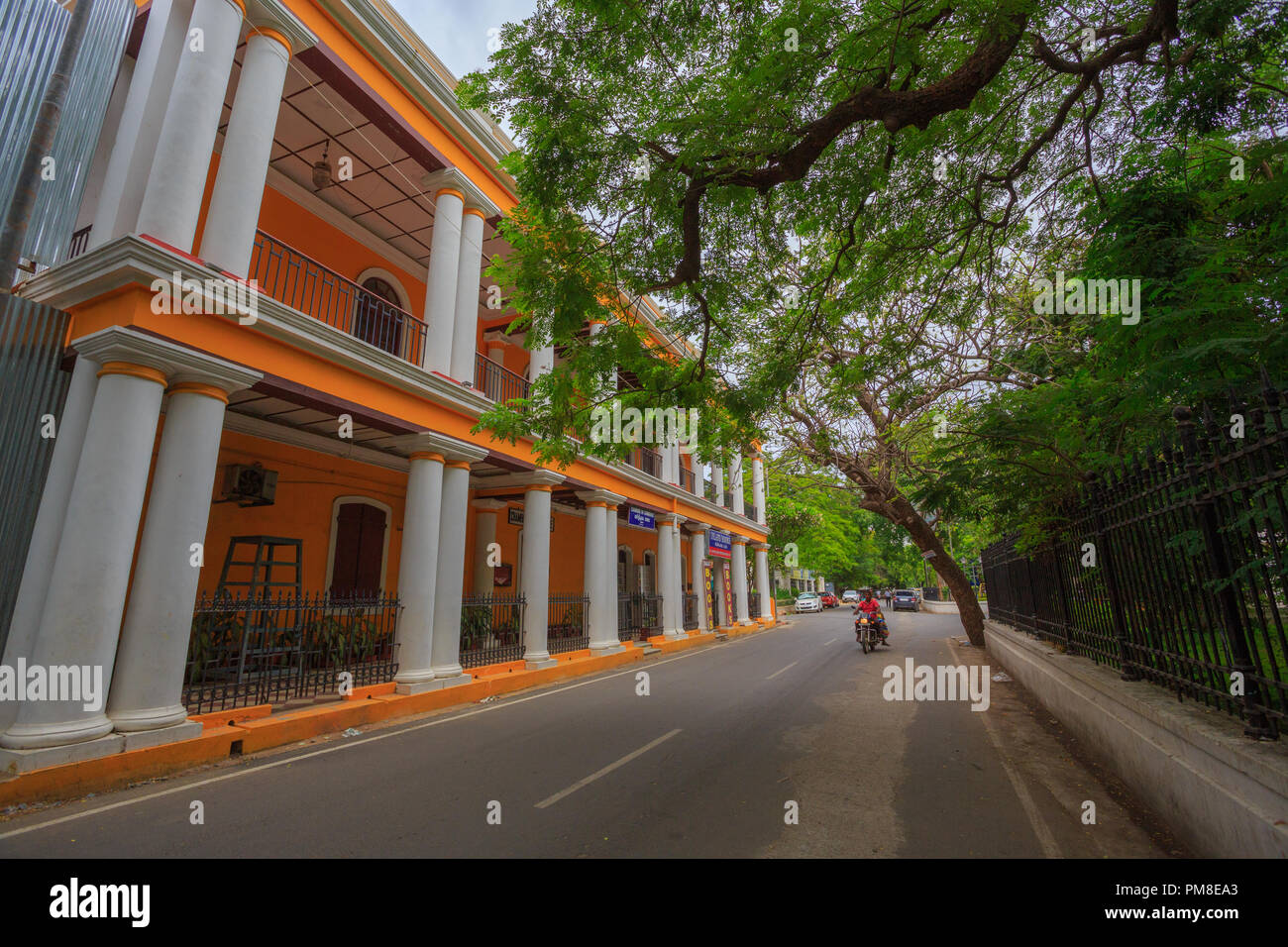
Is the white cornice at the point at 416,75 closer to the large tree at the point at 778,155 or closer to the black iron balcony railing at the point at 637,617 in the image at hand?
the large tree at the point at 778,155

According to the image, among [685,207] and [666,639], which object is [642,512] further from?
[685,207]

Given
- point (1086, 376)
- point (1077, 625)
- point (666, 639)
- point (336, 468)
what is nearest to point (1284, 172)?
point (1086, 376)

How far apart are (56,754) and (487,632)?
735 cm

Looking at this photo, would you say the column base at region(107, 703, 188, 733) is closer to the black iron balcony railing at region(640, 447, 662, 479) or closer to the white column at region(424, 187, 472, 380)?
the white column at region(424, 187, 472, 380)

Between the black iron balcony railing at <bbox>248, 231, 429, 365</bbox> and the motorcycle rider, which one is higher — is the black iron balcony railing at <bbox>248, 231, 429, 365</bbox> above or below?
above

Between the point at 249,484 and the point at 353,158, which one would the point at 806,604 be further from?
the point at 353,158

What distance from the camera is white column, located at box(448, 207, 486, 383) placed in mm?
10417

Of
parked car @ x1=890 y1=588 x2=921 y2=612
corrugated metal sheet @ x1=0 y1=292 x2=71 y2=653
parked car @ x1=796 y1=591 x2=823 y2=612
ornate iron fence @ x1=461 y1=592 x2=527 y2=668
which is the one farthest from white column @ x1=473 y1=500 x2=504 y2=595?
parked car @ x1=890 y1=588 x2=921 y2=612

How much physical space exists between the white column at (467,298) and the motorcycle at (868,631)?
1244cm

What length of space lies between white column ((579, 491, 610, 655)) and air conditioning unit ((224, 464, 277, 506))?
22.2 ft

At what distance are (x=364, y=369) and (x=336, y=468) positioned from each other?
4.04m

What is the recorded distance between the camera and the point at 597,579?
46.6ft

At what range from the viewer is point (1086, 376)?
20.7 ft

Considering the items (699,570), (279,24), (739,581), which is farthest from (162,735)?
(739,581)
